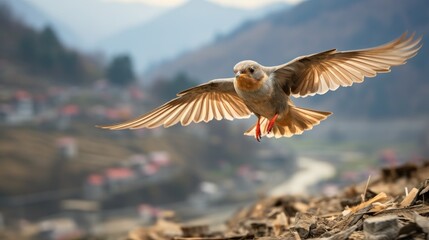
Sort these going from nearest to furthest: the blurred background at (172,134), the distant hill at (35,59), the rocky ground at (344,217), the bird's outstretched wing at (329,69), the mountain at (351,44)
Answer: the rocky ground at (344,217)
the bird's outstretched wing at (329,69)
the blurred background at (172,134)
the mountain at (351,44)
the distant hill at (35,59)

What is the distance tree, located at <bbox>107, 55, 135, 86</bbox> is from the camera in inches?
279

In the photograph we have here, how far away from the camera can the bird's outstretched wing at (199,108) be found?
254cm

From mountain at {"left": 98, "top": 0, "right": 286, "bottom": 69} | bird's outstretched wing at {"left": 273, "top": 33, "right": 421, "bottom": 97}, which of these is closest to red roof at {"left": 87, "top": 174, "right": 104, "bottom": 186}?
mountain at {"left": 98, "top": 0, "right": 286, "bottom": 69}

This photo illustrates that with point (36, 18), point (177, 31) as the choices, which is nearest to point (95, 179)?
point (36, 18)

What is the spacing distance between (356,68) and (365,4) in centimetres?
482

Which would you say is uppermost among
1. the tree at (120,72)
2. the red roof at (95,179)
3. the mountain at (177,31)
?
the mountain at (177,31)

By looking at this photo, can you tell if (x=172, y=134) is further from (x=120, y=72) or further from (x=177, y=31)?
(x=177, y=31)

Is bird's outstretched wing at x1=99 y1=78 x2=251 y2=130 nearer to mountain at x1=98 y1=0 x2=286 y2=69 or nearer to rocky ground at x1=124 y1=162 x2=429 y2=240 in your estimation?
rocky ground at x1=124 y1=162 x2=429 y2=240

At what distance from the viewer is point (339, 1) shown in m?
7.02

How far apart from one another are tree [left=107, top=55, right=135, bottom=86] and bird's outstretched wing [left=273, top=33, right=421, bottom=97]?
5049 millimetres

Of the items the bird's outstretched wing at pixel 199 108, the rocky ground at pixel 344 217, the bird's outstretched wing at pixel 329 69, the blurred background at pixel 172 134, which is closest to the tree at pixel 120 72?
the blurred background at pixel 172 134

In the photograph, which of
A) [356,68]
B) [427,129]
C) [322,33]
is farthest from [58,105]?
[356,68]

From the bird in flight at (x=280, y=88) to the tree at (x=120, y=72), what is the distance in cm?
460

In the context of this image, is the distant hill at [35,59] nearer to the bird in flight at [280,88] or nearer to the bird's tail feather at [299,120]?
the bird in flight at [280,88]
